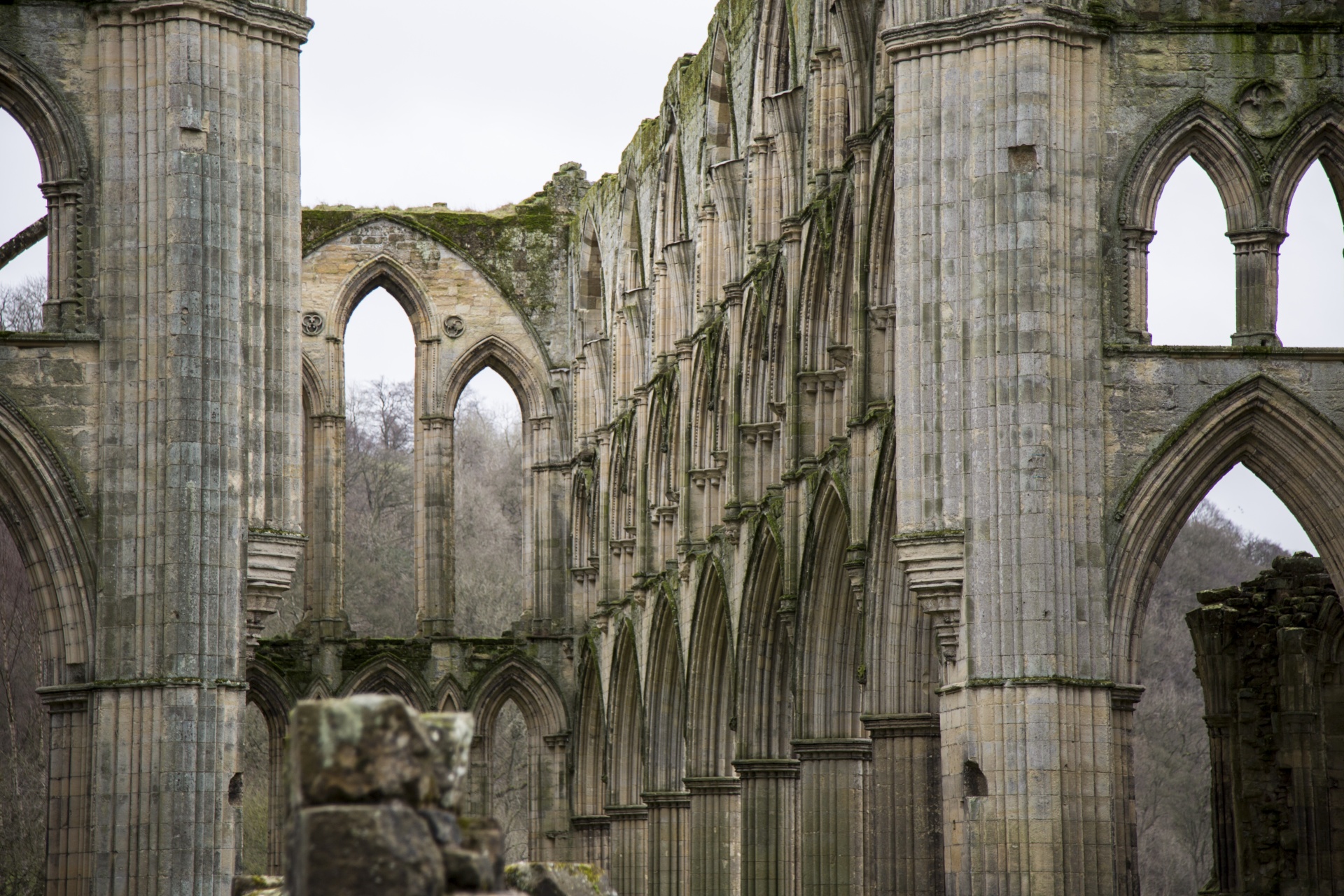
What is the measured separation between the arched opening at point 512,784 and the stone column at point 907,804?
2689 cm

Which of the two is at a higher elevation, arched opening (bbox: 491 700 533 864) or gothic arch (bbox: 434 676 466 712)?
gothic arch (bbox: 434 676 466 712)

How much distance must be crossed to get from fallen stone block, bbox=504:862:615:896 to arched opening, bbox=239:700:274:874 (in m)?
30.9

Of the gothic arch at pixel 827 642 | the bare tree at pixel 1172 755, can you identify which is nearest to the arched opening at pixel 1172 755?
the bare tree at pixel 1172 755

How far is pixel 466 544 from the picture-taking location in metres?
60.0

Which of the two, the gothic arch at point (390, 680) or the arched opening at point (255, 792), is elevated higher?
the gothic arch at point (390, 680)

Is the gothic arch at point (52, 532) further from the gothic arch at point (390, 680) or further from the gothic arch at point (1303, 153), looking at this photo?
the gothic arch at point (390, 680)

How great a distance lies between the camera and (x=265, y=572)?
21344mm

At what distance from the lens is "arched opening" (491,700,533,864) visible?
5181 centimetres

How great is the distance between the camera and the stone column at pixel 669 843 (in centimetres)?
3428

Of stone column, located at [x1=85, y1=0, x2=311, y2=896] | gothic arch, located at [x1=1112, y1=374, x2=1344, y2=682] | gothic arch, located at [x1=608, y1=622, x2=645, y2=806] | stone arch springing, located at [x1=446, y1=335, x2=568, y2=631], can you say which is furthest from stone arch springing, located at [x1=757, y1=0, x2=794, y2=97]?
stone arch springing, located at [x1=446, y1=335, x2=568, y2=631]

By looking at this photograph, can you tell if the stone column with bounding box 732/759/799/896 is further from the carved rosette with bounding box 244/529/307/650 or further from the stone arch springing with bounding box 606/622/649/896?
the carved rosette with bounding box 244/529/307/650

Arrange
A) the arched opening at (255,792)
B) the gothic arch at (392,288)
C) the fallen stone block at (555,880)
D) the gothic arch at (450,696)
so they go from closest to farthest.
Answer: the fallen stone block at (555,880) < the gothic arch at (450,696) < the gothic arch at (392,288) < the arched opening at (255,792)

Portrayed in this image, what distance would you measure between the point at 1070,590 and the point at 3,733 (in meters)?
23.1

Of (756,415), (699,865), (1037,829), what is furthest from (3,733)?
(1037,829)
